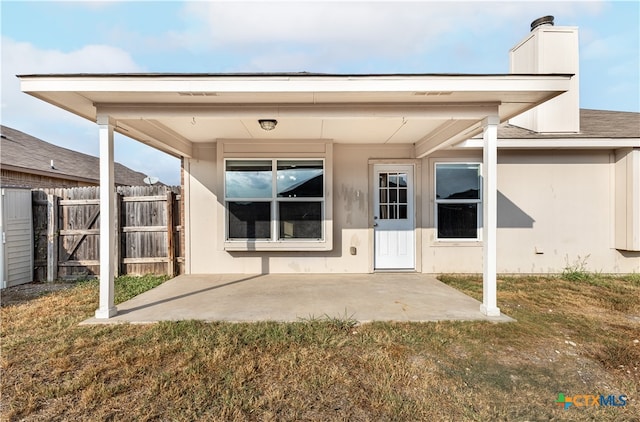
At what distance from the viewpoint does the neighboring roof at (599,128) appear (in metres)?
5.87

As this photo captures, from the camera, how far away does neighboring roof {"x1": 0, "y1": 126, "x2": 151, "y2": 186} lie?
864 cm

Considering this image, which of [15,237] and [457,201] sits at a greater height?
[457,201]

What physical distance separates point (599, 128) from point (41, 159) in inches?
608

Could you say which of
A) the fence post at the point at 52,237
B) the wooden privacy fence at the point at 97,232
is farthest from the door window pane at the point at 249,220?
the fence post at the point at 52,237

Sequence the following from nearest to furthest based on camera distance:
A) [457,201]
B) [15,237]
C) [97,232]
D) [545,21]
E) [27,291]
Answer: [27,291] → [15,237] → [97,232] → [457,201] → [545,21]

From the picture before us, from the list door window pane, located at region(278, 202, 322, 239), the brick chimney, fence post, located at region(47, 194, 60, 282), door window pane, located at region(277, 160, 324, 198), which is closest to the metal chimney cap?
the brick chimney

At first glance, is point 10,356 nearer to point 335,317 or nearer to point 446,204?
point 335,317

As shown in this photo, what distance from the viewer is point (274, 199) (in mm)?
5949

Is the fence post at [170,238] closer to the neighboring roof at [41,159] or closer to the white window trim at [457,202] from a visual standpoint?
the white window trim at [457,202]

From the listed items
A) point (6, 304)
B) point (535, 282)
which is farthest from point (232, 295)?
point (535, 282)

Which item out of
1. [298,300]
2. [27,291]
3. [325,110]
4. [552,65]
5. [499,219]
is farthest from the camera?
[552,65]

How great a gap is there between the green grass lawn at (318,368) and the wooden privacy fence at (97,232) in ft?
6.96

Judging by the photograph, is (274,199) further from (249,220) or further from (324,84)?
(324,84)

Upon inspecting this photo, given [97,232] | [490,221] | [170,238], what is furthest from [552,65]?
[97,232]
